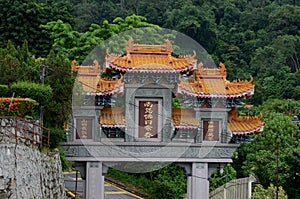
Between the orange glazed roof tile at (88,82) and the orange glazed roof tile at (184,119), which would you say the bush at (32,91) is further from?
the orange glazed roof tile at (184,119)

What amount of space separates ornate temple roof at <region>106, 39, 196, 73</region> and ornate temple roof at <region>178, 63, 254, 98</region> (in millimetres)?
440

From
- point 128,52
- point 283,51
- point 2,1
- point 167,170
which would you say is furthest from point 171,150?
point 283,51

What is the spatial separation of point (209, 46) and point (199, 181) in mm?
25601

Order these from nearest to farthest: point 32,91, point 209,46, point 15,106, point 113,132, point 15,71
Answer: point 15,106 → point 32,91 → point 15,71 → point 113,132 → point 209,46

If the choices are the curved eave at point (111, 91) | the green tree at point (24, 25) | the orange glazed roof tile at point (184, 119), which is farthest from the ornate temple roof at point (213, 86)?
the green tree at point (24, 25)

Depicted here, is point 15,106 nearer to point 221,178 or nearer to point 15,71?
point 15,71

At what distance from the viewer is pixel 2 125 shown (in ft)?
35.8

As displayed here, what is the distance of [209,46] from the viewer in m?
40.9

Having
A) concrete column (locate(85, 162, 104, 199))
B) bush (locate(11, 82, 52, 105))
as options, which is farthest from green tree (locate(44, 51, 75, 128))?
bush (locate(11, 82, 52, 105))

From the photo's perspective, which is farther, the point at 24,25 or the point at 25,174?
the point at 24,25

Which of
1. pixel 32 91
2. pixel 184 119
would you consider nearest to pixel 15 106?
pixel 32 91

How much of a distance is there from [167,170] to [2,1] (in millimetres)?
13855

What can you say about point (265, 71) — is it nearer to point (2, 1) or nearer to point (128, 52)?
point (2, 1)

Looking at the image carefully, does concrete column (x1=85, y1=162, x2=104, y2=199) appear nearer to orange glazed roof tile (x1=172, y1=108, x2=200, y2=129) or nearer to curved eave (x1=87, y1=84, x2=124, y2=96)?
curved eave (x1=87, y1=84, x2=124, y2=96)
